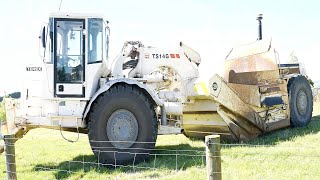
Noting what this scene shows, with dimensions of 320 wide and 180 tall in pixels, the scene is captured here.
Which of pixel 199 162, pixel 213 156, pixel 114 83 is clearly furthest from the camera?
pixel 114 83

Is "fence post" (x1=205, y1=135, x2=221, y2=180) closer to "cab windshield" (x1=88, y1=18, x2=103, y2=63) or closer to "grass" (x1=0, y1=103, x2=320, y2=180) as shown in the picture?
"grass" (x1=0, y1=103, x2=320, y2=180)

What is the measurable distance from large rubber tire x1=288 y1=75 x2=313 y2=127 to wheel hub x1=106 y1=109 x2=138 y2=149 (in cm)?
478

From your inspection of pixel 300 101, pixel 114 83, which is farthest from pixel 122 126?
pixel 300 101

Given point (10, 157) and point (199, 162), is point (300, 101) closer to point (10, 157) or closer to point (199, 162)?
point (199, 162)

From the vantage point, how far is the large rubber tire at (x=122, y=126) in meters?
8.35

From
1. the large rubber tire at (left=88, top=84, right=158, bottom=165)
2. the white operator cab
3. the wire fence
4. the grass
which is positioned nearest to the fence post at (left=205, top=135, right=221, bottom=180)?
the grass

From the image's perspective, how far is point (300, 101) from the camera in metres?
11.8

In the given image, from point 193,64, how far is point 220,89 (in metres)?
0.89

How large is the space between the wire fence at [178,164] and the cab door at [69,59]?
118 cm

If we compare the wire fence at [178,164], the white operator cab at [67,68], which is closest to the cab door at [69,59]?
the white operator cab at [67,68]

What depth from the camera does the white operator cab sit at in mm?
8602

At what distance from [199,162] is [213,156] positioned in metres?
3.12

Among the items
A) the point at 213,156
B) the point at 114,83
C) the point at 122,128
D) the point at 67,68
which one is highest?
the point at 67,68

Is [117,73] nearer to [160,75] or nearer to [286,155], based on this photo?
[160,75]
